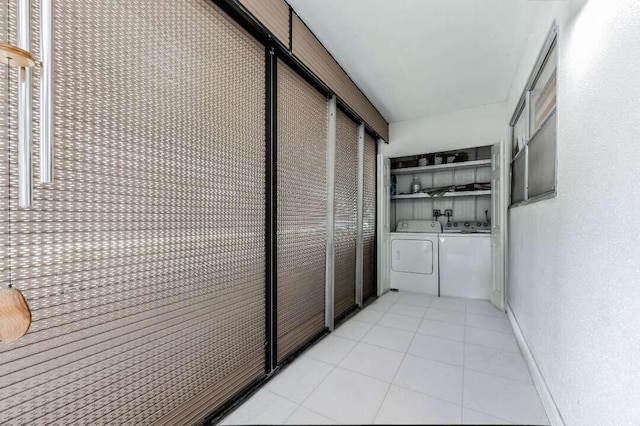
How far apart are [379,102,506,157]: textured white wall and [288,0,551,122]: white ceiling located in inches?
14.2

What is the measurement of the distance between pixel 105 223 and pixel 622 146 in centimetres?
194

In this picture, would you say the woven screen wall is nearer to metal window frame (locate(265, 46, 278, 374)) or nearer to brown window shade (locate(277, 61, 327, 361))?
metal window frame (locate(265, 46, 278, 374))

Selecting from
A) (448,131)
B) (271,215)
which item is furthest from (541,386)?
(448,131)

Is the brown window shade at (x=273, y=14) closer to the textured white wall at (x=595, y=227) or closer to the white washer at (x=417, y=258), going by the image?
the textured white wall at (x=595, y=227)

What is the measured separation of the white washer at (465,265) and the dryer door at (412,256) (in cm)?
17

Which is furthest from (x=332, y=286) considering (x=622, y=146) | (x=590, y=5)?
(x=590, y=5)

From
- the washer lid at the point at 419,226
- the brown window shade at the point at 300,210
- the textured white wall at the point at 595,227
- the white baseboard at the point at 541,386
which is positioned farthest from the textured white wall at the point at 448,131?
the white baseboard at the point at 541,386

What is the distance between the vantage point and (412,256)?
4141 mm

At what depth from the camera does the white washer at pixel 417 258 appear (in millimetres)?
4012

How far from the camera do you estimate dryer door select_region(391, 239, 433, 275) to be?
404 cm

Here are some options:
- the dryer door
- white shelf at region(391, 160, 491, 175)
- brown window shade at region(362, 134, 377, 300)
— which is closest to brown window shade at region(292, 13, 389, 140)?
brown window shade at region(362, 134, 377, 300)

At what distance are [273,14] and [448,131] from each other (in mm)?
3254

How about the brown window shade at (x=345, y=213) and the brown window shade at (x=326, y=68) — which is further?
the brown window shade at (x=345, y=213)

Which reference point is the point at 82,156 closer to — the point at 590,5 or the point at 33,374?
the point at 33,374
